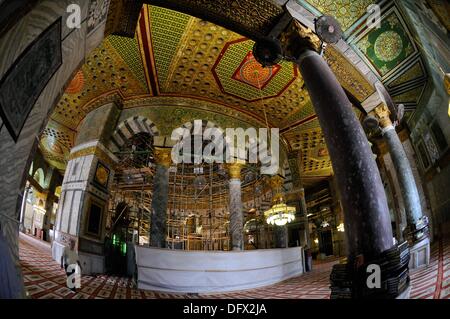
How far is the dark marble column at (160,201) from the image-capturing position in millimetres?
6641

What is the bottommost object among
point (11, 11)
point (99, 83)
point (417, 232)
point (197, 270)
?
point (197, 270)

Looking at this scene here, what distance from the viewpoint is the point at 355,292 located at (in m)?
2.37

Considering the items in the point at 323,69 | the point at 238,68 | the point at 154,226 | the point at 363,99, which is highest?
the point at 238,68

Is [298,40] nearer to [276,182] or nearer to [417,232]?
[417,232]

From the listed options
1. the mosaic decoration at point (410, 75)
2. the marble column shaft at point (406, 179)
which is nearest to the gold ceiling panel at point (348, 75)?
the mosaic decoration at point (410, 75)

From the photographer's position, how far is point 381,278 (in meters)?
2.32

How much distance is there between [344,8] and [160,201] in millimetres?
6508

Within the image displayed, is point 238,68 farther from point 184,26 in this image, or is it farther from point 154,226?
point 154,226

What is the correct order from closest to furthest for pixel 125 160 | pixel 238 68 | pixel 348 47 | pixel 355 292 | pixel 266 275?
pixel 355 292
pixel 348 47
pixel 266 275
pixel 238 68
pixel 125 160

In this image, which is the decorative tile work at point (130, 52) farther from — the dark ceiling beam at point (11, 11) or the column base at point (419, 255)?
the column base at point (419, 255)

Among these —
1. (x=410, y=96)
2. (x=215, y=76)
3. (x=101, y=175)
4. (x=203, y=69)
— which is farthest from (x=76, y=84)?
(x=410, y=96)

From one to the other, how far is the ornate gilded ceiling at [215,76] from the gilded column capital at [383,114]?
1.70ft
